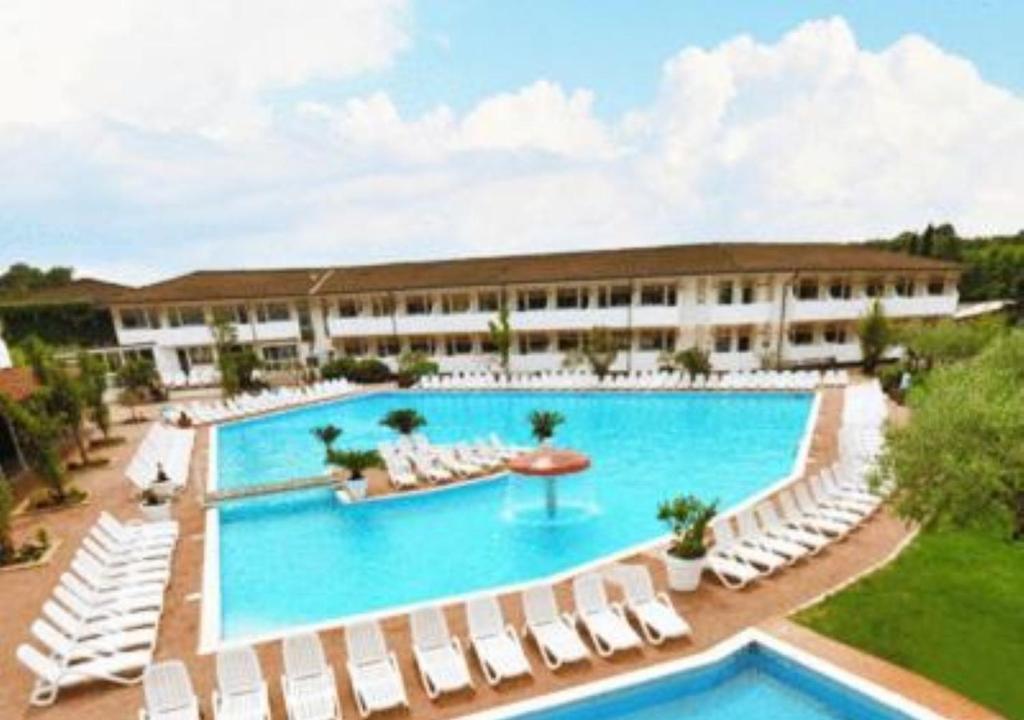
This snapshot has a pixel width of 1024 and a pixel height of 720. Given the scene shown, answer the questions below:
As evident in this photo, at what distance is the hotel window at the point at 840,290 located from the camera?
33281 millimetres

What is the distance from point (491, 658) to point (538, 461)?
554cm

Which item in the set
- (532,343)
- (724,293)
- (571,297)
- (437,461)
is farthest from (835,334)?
(437,461)

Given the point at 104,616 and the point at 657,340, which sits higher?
the point at 657,340

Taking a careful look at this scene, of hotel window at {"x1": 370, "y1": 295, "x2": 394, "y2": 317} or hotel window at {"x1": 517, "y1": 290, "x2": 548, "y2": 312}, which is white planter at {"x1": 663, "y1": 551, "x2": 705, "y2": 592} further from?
hotel window at {"x1": 370, "y1": 295, "x2": 394, "y2": 317}

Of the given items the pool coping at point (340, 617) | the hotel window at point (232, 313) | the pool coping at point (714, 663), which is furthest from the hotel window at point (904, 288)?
the hotel window at point (232, 313)

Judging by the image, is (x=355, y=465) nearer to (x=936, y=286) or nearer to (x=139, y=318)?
(x=139, y=318)

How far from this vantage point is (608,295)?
34.2 metres

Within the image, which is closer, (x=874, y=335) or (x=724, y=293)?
(x=874, y=335)

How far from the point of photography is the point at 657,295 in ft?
111

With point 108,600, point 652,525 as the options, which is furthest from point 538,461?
point 108,600

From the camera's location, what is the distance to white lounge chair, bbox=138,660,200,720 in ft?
25.4

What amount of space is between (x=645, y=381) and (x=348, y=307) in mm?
17747

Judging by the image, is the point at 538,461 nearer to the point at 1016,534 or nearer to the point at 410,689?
the point at 410,689

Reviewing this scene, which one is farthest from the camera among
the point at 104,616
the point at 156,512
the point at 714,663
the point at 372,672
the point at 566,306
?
the point at 566,306
